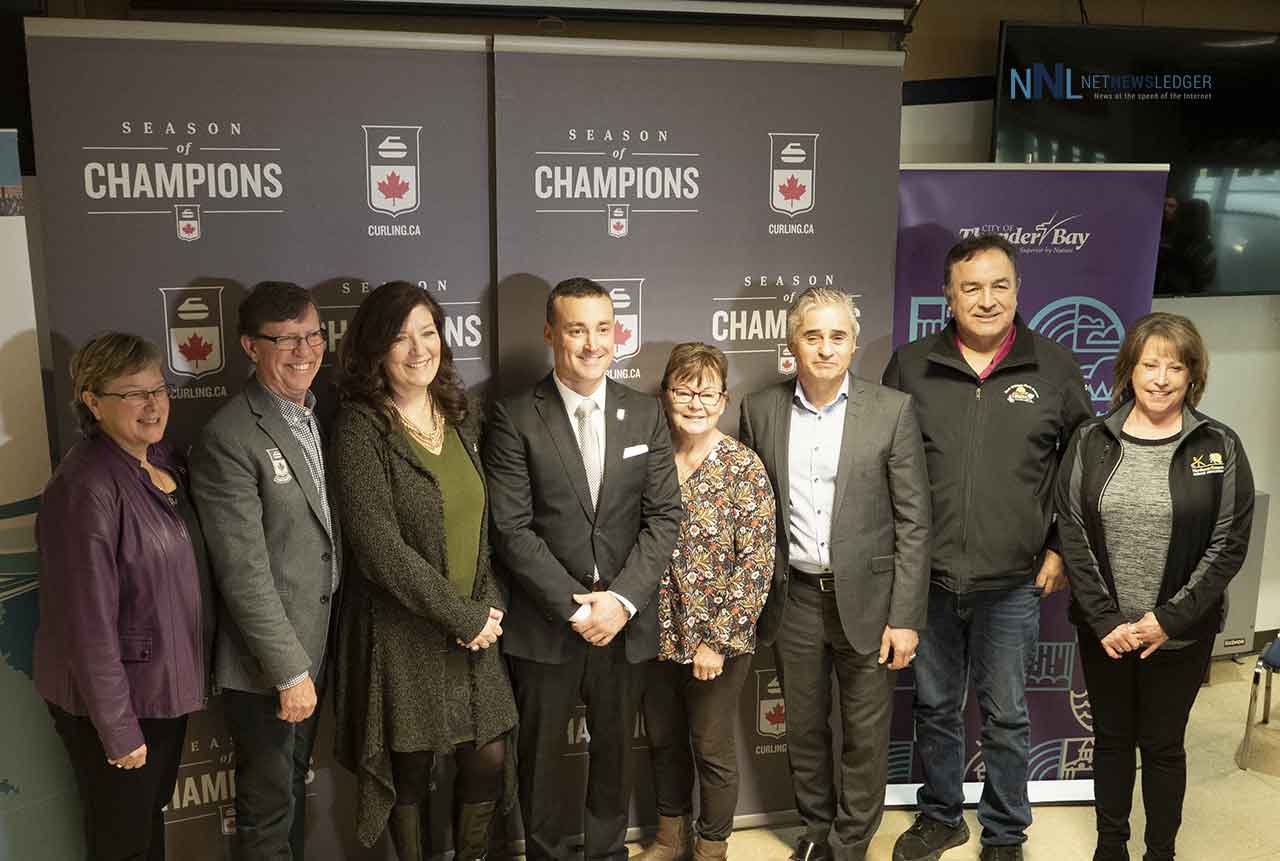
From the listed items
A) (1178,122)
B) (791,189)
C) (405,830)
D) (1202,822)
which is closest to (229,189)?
(791,189)

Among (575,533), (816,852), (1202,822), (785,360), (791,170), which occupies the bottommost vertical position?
(1202,822)

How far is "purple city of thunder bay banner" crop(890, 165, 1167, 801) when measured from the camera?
3.63 meters

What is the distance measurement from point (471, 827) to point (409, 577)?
0.77 m

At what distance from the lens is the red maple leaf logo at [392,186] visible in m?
3.06

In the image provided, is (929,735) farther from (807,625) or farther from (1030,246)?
(1030,246)

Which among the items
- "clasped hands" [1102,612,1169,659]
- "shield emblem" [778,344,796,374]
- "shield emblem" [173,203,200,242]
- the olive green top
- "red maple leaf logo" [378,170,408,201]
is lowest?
"clasped hands" [1102,612,1169,659]

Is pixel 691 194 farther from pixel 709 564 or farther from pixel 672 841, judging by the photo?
pixel 672 841

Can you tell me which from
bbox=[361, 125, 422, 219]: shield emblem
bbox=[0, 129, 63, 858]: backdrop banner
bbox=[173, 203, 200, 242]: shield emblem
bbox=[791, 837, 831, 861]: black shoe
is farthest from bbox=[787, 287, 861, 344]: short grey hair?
bbox=[0, 129, 63, 858]: backdrop banner

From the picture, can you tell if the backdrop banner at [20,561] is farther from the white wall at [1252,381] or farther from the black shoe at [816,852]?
the white wall at [1252,381]

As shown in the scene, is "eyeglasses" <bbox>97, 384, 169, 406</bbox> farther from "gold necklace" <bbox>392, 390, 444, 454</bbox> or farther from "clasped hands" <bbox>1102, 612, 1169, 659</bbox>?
"clasped hands" <bbox>1102, 612, 1169, 659</bbox>

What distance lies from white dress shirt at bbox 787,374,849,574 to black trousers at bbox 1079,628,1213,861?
0.79 meters

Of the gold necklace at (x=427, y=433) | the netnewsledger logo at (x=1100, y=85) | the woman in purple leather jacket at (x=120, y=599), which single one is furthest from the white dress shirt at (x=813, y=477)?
the netnewsledger logo at (x=1100, y=85)

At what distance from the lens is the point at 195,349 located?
9.78 feet

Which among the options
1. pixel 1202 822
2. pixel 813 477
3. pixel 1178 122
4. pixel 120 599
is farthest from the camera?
pixel 1178 122
